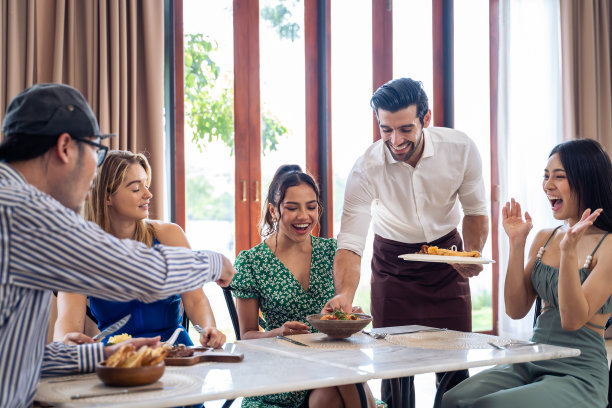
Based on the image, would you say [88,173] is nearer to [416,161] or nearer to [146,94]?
[416,161]

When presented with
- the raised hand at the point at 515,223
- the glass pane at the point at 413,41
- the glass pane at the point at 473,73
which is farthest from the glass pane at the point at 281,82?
the raised hand at the point at 515,223

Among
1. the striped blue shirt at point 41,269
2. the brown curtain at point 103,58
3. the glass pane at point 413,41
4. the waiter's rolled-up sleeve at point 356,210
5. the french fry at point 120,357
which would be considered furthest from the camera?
the glass pane at point 413,41

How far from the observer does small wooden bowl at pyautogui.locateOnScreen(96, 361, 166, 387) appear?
143 centimetres

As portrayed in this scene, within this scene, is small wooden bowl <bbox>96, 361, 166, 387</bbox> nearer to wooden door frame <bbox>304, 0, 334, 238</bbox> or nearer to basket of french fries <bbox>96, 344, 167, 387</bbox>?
basket of french fries <bbox>96, 344, 167, 387</bbox>

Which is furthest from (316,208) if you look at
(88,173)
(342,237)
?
(88,173)

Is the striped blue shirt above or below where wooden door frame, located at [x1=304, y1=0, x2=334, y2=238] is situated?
below

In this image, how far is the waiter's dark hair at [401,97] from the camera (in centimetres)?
263

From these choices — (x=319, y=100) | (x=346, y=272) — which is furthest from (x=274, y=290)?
(x=319, y=100)

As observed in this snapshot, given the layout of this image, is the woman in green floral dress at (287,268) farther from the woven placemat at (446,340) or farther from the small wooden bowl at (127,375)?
the small wooden bowl at (127,375)

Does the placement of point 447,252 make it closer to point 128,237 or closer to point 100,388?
point 128,237

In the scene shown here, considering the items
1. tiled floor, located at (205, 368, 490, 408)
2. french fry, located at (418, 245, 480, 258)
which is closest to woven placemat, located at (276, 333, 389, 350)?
french fry, located at (418, 245, 480, 258)

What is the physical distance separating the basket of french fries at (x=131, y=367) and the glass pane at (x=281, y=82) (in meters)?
3.16

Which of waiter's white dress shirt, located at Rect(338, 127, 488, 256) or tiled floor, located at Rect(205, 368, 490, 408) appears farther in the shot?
tiled floor, located at Rect(205, 368, 490, 408)

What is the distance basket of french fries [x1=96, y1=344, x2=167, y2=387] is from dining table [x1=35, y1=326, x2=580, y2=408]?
0.06 feet
